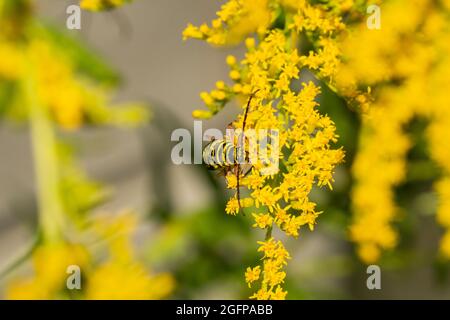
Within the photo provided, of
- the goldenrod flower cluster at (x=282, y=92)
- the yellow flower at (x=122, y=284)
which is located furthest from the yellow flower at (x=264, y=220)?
the yellow flower at (x=122, y=284)

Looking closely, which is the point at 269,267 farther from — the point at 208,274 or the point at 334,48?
the point at 208,274

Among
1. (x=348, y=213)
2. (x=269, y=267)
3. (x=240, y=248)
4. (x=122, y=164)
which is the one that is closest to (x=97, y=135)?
(x=122, y=164)

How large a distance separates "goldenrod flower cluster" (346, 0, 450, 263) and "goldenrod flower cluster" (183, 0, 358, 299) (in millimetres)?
40

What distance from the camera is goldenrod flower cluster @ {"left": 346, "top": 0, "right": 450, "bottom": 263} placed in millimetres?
298

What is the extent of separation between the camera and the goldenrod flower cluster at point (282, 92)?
0.22m

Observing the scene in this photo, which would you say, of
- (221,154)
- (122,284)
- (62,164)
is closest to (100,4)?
(221,154)

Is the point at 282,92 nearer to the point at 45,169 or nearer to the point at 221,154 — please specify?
the point at 221,154

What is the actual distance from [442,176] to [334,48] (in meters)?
0.16

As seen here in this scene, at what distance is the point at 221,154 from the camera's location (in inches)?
9.7

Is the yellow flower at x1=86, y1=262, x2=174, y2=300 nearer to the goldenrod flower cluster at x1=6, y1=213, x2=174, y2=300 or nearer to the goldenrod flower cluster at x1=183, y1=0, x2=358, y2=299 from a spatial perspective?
the goldenrod flower cluster at x1=6, y1=213, x2=174, y2=300

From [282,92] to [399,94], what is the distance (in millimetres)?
119

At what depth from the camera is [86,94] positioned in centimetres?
53

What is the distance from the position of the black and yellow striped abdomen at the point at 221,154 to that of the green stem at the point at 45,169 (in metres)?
0.15

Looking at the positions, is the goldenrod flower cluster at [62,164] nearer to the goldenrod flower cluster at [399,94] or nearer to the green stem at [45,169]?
the green stem at [45,169]
